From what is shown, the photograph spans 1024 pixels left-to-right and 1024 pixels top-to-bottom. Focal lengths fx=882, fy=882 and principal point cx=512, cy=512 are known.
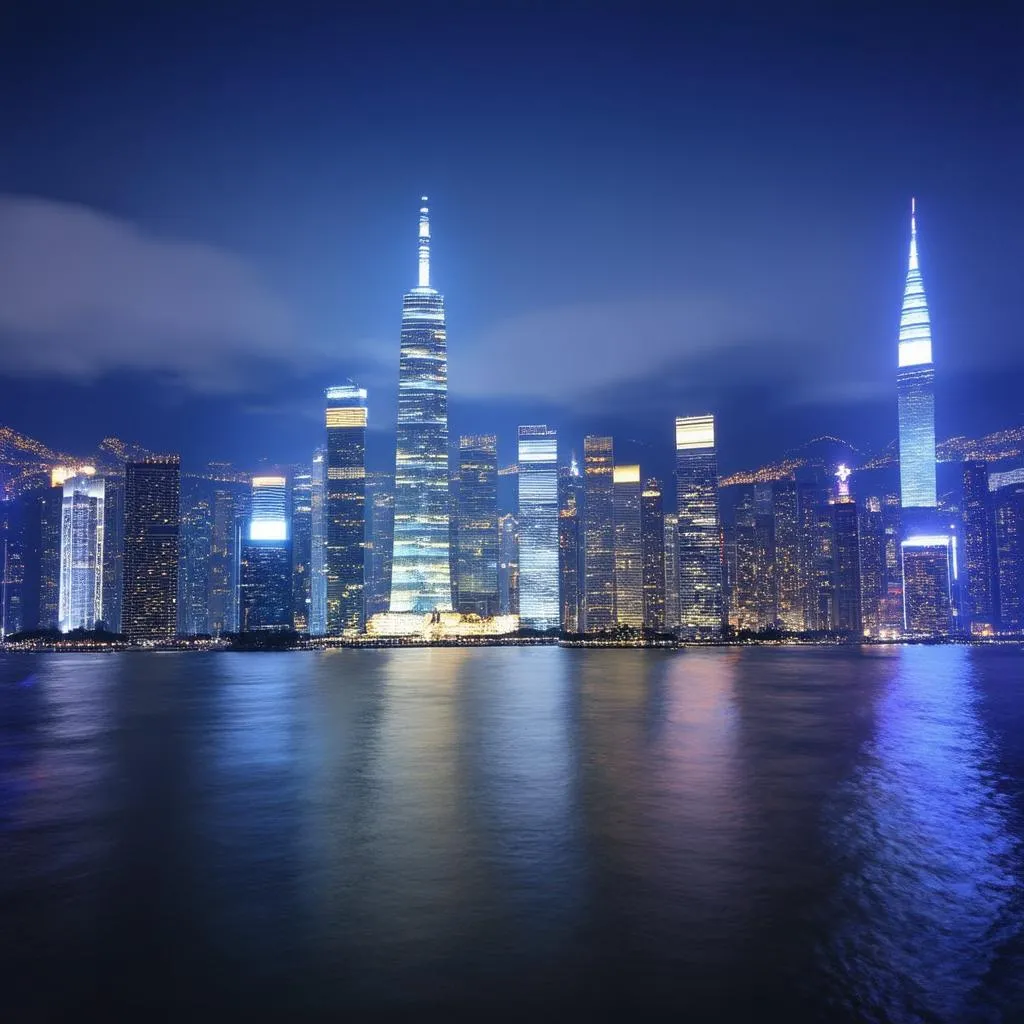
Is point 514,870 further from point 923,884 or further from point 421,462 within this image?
point 421,462

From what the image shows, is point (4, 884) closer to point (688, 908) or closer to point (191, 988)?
point (191, 988)

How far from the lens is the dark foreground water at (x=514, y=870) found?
53.4ft

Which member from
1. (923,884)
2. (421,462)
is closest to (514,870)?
(923,884)

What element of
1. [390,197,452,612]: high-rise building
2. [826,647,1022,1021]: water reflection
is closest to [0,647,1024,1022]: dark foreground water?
[826,647,1022,1021]: water reflection

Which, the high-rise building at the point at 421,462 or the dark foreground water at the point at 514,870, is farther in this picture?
the high-rise building at the point at 421,462

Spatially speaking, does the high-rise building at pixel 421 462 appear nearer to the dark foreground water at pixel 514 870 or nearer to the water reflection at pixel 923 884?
the dark foreground water at pixel 514 870

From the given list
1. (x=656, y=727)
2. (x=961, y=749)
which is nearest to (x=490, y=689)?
(x=656, y=727)

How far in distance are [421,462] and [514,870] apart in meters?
175

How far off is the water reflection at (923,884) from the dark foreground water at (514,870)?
0.30 ft

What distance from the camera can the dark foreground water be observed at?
16.3 m

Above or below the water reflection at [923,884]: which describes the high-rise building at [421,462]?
above

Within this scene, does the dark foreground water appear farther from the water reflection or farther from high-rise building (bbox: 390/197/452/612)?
high-rise building (bbox: 390/197/452/612)

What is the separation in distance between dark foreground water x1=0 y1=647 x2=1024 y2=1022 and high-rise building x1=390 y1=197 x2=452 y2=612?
140 m

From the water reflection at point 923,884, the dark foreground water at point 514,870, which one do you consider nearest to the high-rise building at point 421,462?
the dark foreground water at point 514,870
